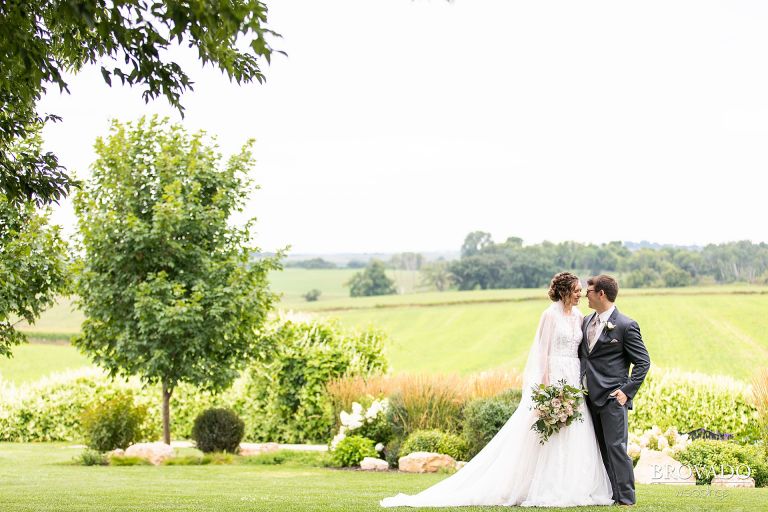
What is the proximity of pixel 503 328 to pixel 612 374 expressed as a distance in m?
36.5

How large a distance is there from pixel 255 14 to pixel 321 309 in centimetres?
4505

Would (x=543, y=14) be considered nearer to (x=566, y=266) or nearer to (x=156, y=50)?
(x=566, y=266)

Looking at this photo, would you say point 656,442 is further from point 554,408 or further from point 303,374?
point 303,374

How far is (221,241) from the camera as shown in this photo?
55.3ft

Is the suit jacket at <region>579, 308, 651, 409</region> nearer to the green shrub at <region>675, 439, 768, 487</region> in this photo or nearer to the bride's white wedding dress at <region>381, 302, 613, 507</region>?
the bride's white wedding dress at <region>381, 302, 613, 507</region>

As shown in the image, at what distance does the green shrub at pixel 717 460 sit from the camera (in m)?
11.3

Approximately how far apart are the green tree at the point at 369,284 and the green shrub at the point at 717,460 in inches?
1767

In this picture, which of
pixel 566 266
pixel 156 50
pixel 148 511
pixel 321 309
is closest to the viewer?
pixel 156 50

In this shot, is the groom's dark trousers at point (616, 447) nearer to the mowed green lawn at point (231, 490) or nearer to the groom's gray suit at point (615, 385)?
the groom's gray suit at point (615, 385)

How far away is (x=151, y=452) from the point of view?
15.0m

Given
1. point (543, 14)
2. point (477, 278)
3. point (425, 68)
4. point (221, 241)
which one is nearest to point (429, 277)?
point (477, 278)

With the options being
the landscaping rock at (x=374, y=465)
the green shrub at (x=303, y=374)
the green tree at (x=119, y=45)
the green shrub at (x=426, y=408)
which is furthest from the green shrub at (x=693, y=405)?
the green tree at (x=119, y=45)

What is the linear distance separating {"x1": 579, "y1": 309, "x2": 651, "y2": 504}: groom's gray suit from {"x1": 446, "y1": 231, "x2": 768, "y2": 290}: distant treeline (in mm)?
36735

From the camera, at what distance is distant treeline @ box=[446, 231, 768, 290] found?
4400cm
